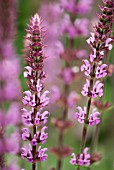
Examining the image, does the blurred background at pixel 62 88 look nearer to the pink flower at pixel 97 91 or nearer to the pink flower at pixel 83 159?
the pink flower at pixel 83 159

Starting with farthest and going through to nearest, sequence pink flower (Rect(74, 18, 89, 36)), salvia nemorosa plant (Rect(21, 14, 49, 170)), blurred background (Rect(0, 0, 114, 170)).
A: blurred background (Rect(0, 0, 114, 170)) → pink flower (Rect(74, 18, 89, 36)) → salvia nemorosa plant (Rect(21, 14, 49, 170))

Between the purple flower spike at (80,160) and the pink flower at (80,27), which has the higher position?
the pink flower at (80,27)

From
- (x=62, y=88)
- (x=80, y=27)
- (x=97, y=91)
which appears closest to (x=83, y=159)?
(x=97, y=91)

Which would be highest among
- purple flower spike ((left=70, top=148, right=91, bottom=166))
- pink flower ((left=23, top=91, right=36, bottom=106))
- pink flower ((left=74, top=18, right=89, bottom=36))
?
pink flower ((left=74, top=18, right=89, bottom=36))

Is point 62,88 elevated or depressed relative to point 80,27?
elevated

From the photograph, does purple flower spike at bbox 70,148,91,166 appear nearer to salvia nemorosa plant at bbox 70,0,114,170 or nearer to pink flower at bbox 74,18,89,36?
salvia nemorosa plant at bbox 70,0,114,170

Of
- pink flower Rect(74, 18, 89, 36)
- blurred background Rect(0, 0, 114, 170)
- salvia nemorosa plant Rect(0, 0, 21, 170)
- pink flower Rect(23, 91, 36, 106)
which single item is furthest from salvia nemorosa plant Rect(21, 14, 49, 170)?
blurred background Rect(0, 0, 114, 170)

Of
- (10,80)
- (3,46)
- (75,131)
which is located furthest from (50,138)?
(3,46)

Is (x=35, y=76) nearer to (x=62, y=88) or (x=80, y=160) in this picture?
(x=80, y=160)

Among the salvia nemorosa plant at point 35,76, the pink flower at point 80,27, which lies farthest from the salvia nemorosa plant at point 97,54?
the pink flower at point 80,27

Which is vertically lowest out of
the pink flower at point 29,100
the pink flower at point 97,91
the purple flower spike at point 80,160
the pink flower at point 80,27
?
the purple flower spike at point 80,160

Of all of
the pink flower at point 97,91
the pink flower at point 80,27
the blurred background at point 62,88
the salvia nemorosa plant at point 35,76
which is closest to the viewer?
the salvia nemorosa plant at point 35,76
